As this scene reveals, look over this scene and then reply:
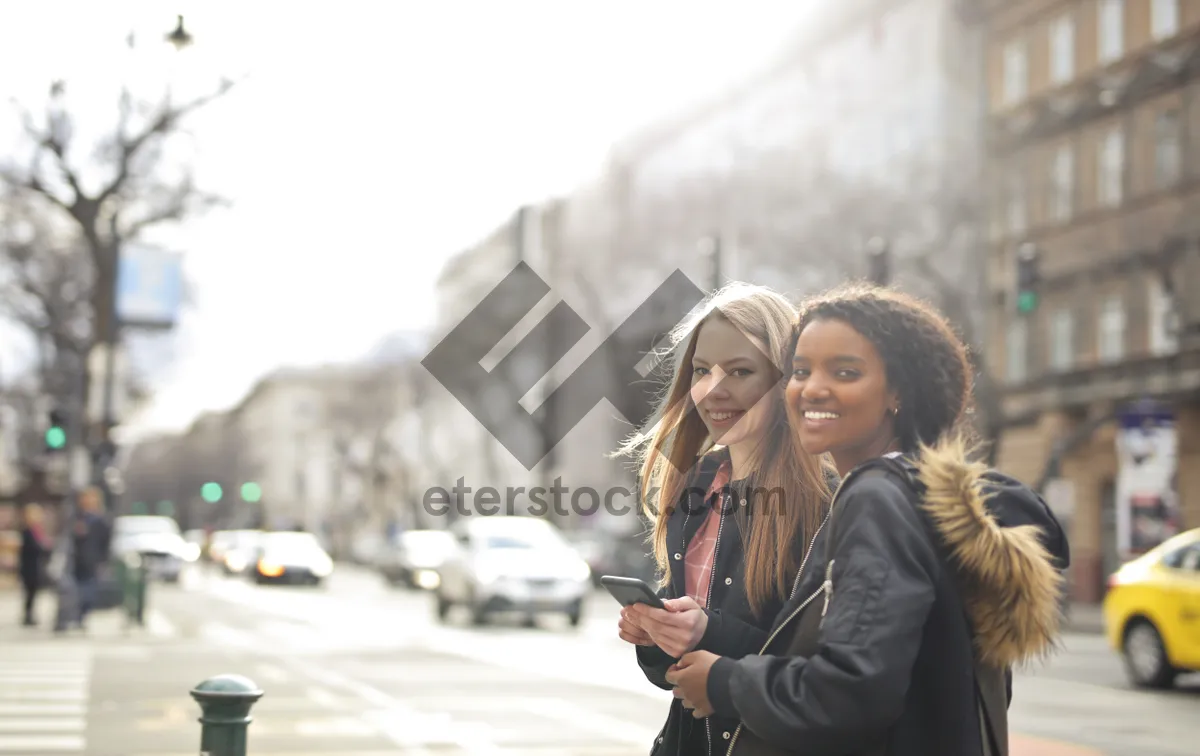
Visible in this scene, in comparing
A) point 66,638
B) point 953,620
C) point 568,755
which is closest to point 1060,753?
point 568,755

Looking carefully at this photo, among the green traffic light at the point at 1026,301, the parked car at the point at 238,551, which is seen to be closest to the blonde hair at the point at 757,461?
the green traffic light at the point at 1026,301

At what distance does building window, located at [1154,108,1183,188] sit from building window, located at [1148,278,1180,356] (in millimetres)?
2072

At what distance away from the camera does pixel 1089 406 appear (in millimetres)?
37125

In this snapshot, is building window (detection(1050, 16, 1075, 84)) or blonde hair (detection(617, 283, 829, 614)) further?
building window (detection(1050, 16, 1075, 84))

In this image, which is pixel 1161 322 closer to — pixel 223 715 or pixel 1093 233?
pixel 1093 233

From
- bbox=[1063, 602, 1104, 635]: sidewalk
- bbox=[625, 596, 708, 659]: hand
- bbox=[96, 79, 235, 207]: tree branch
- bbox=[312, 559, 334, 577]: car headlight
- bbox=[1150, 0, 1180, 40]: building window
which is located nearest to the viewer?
bbox=[625, 596, 708, 659]: hand

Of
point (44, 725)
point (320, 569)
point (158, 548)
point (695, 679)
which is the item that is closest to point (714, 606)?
point (695, 679)

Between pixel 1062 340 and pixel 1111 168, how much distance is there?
162 inches

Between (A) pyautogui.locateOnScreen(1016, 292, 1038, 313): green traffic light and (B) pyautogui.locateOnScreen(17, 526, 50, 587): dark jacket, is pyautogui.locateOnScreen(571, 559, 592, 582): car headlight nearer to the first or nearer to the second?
(B) pyautogui.locateOnScreen(17, 526, 50, 587): dark jacket

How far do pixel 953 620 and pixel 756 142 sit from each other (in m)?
57.3

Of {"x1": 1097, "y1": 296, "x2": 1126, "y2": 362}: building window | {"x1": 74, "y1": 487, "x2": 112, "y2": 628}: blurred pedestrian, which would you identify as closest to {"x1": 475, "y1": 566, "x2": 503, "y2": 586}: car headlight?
{"x1": 74, "y1": 487, "x2": 112, "y2": 628}: blurred pedestrian

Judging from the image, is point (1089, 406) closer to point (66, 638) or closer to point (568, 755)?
point (66, 638)

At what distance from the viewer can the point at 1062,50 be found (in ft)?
130

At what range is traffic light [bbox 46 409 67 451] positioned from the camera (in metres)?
27.3
